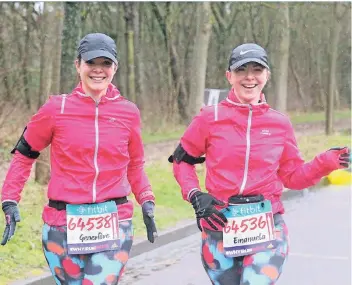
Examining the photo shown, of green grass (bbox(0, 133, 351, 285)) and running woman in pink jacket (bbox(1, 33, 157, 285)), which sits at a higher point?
running woman in pink jacket (bbox(1, 33, 157, 285))

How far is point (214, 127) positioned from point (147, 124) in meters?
20.2

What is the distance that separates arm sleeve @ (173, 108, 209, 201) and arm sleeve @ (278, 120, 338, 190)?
1.54 feet

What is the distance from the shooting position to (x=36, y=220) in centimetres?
795

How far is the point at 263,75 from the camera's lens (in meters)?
4.01

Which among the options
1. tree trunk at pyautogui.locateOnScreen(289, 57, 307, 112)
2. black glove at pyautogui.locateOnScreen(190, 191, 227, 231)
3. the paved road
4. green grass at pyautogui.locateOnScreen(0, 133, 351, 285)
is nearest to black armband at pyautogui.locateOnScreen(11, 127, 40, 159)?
black glove at pyautogui.locateOnScreen(190, 191, 227, 231)

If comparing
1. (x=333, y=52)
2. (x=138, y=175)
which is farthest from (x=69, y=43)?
(x=333, y=52)

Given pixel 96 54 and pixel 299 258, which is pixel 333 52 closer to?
pixel 299 258

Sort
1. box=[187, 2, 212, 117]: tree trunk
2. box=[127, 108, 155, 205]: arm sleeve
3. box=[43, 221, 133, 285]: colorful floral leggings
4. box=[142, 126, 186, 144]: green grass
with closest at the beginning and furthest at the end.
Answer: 1. box=[43, 221, 133, 285]: colorful floral leggings
2. box=[127, 108, 155, 205]: arm sleeve
3. box=[187, 2, 212, 117]: tree trunk
4. box=[142, 126, 186, 144]: green grass

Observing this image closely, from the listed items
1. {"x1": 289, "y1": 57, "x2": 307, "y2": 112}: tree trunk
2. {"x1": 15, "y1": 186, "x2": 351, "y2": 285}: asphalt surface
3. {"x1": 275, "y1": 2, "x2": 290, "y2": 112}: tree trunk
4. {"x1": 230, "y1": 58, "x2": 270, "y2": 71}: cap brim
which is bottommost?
{"x1": 289, "y1": 57, "x2": 307, "y2": 112}: tree trunk

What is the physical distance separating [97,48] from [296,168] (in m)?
1.30

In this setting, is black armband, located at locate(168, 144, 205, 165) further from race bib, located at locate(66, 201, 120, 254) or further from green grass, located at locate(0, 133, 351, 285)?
green grass, located at locate(0, 133, 351, 285)

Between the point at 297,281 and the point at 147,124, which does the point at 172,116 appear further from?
the point at 297,281

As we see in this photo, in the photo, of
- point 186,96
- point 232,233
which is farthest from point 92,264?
point 186,96

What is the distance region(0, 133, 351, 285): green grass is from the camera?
21.0 ft
